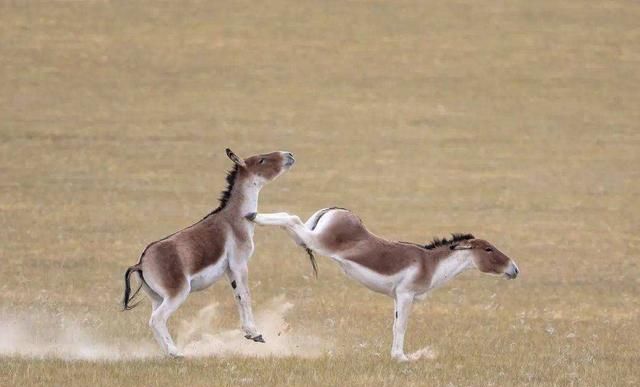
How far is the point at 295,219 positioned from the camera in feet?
44.4

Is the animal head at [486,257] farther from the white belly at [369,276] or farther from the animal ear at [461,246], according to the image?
the white belly at [369,276]

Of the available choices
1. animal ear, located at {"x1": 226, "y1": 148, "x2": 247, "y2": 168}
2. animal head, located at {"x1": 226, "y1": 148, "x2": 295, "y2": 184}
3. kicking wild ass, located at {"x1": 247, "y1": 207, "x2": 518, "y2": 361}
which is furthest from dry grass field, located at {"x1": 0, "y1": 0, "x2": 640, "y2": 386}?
animal ear, located at {"x1": 226, "y1": 148, "x2": 247, "y2": 168}

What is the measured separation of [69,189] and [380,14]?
28063mm

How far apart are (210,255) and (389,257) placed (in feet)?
6.06

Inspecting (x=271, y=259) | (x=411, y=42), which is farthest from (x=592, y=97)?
(x=271, y=259)

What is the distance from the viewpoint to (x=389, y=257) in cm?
1359

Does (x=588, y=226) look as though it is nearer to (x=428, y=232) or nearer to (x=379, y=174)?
(x=428, y=232)

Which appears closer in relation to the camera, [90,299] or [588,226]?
[90,299]

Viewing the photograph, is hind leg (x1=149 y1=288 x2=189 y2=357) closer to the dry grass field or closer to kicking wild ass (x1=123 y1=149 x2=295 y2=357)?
kicking wild ass (x1=123 y1=149 x2=295 y2=357)

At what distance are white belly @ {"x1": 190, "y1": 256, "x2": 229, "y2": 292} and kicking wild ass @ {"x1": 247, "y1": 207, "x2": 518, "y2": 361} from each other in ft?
1.86

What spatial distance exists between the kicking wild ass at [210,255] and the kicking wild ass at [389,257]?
316mm

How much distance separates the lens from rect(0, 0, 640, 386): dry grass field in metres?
15.1

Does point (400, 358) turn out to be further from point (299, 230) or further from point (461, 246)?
point (299, 230)

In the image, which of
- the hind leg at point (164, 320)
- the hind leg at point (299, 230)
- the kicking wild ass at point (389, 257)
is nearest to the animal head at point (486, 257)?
the kicking wild ass at point (389, 257)
